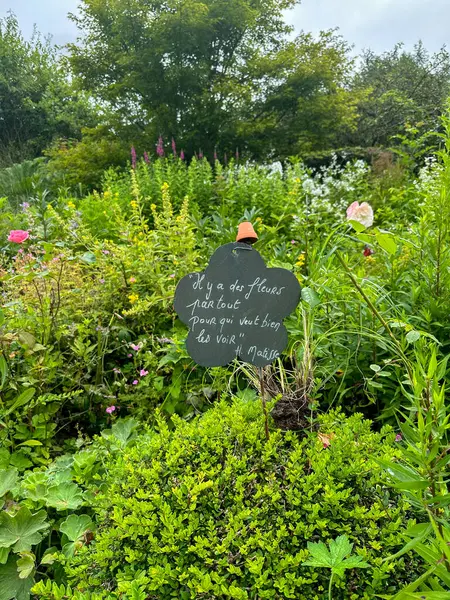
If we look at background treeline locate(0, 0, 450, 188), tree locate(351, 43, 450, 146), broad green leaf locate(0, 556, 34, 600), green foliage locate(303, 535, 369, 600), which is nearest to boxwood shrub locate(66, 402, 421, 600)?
green foliage locate(303, 535, 369, 600)

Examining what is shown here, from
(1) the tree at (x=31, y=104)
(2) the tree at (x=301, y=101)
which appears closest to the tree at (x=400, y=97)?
(2) the tree at (x=301, y=101)

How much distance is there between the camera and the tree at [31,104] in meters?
17.4

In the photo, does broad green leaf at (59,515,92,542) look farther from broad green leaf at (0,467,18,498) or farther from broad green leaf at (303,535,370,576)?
broad green leaf at (303,535,370,576)

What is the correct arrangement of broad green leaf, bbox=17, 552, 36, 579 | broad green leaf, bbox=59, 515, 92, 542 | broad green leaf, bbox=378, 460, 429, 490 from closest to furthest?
broad green leaf, bbox=378, 460, 429, 490 → broad green leaf, bbox=17, 552, 36, 579 → broad green leaf, bbox=59, 515, 92, 542

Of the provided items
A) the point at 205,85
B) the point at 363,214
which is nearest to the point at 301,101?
the point at 205,85

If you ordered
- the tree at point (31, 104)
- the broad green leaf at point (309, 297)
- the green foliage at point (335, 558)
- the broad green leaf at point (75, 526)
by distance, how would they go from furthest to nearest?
1. the tree at point (31, 104)
2. the broad green leaf at point (309, 297)
3. the broad green leaf at point (75, 526)
4. the green foliage at point (335, 558)

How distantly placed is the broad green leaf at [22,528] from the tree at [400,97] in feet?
38.8

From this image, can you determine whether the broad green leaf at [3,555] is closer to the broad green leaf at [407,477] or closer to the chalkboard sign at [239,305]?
the chalkboard sign at [239,305]

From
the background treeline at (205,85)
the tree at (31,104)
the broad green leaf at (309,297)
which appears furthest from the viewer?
the tree at (31,104)

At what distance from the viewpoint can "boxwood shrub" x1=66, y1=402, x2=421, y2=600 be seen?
954 millimetres

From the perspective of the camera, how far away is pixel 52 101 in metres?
17.5

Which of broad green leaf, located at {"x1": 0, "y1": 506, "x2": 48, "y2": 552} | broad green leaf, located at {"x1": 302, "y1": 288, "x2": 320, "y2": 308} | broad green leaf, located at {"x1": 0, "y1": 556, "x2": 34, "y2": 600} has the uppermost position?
broad green leaf, located at {"x1": 302, "y1": 288, "x2": 320, "y2": 308}

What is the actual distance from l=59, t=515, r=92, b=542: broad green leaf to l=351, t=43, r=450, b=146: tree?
463 inches

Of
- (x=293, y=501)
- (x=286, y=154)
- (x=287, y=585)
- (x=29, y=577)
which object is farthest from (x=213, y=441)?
(x=286, y=154)
